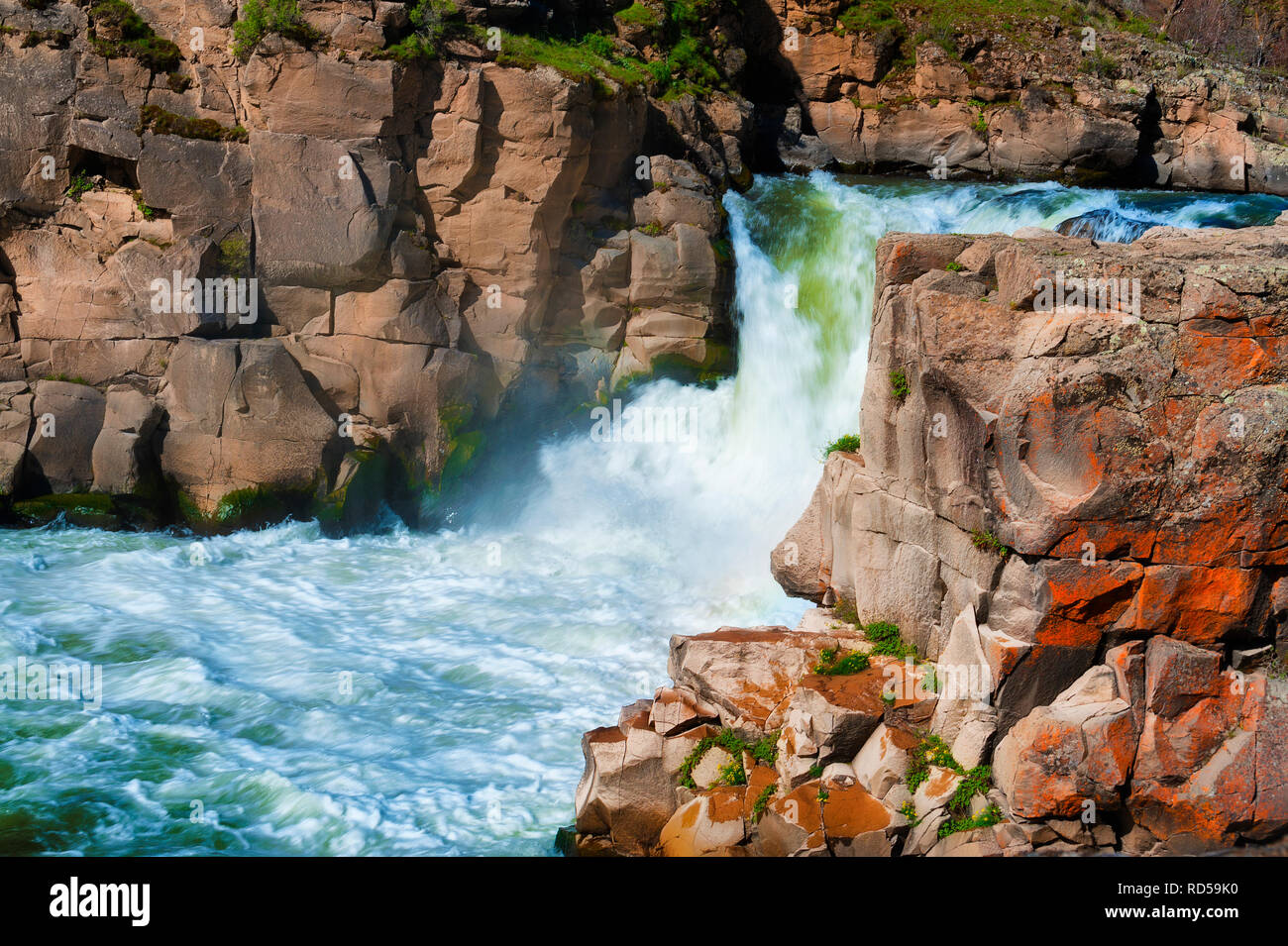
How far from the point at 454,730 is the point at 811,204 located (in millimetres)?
12297

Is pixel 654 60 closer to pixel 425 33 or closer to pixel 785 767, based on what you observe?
pixel 425 33

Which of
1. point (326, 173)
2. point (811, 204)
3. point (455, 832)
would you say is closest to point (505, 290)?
point (326, 173)

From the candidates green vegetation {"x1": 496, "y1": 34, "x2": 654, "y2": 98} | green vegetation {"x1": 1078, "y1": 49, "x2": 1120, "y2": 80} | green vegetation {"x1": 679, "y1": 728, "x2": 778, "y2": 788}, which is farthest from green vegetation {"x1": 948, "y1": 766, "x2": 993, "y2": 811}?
green vegetation {"x1": 1078, "y1": 49, "x2": 1120, "y2": 80}

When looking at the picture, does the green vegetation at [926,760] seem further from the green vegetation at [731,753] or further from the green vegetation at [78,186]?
A: the green vegetation at [78,186]

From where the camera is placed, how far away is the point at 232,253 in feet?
56.2

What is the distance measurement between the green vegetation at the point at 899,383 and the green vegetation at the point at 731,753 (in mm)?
3242

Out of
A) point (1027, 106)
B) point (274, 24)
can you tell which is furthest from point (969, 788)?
Result: point (1027, 106)

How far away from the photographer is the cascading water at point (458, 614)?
10078 millimetres

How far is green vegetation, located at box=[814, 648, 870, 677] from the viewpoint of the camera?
9328 mm

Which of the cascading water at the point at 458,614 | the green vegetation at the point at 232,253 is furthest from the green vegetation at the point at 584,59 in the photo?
the green vegetation at the point at 232,253

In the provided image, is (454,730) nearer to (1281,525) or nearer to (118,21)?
(1281,525)

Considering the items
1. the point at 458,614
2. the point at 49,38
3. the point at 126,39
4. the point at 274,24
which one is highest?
the point at 274,24

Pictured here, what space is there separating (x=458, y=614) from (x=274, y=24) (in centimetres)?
984

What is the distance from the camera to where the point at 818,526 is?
11234mm
